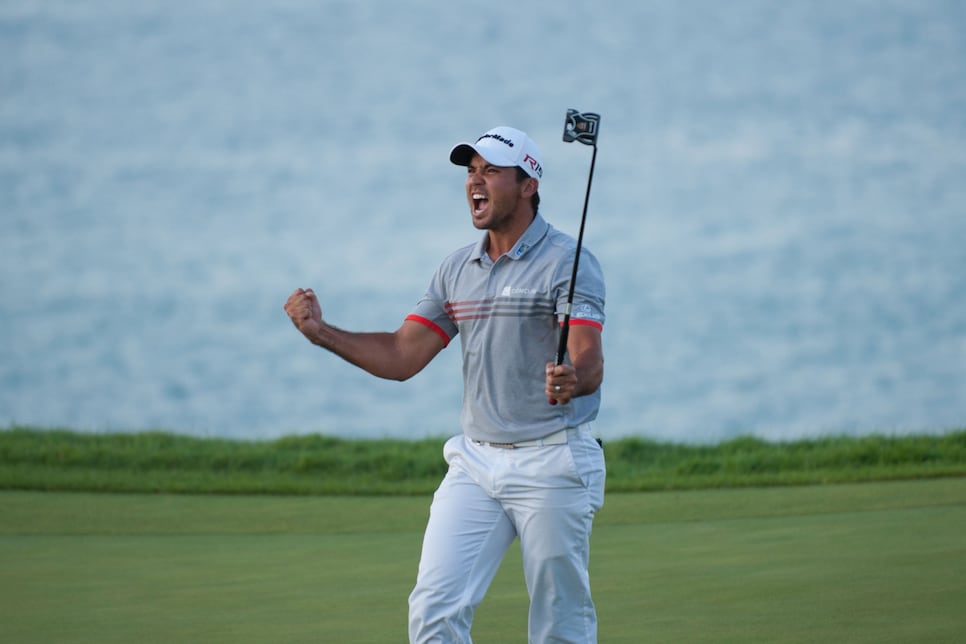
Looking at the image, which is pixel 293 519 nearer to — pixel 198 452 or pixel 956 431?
pixel 198 452

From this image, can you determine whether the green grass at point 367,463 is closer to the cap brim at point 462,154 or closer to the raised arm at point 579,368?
the cap brim at point 462,154

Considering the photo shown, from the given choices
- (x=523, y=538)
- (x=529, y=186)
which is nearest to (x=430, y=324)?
(x=529, y=186)

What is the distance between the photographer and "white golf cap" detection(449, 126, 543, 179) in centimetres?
453

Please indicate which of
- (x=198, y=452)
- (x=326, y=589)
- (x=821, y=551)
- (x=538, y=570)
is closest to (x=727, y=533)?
(x=821, y=551)

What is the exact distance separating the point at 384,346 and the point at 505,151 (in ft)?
2.46

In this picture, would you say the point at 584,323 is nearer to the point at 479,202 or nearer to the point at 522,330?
the point at 522,330

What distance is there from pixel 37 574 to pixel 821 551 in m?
3.68

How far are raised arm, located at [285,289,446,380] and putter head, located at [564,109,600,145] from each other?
32.1 inches

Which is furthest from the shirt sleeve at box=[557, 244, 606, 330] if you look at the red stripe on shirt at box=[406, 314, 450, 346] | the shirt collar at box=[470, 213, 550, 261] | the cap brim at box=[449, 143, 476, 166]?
the red stripe on shirt at box=[406, 314, 450, 346]

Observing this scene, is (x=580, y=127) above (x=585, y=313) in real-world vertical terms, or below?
above

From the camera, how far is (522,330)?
4.46m

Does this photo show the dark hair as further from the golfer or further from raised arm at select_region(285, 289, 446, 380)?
raised arm at select_region(285, 289, 446, 380)

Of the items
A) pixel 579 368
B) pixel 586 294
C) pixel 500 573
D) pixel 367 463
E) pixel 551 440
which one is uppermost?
pixel 586 294

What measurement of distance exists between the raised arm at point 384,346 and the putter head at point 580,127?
2.68 feet
